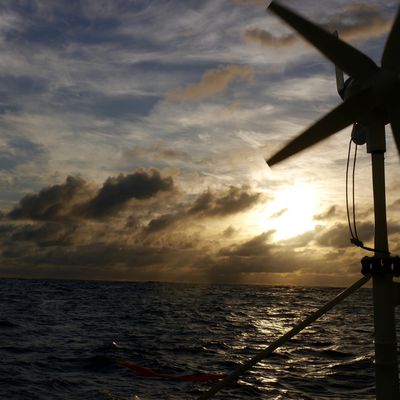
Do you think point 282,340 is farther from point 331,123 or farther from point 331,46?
point 331,46

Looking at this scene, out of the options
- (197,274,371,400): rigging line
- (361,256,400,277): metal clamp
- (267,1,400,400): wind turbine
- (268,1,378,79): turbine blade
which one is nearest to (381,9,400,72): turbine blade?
(267,1,400,400): wind turbine

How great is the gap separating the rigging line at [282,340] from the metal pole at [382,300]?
0.51 meters

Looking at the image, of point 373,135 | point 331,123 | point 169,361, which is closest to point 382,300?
point 373,135

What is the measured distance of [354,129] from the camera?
1159cm

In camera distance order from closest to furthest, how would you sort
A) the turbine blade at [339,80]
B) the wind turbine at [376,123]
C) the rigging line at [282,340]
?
the rigging line at [282,340] < the wind turbine at [376,123] < the turbine blade at [339,80]

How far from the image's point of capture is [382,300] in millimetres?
10133

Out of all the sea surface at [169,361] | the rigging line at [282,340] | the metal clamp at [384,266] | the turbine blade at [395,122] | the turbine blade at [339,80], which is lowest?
the sea surface at [169,361]

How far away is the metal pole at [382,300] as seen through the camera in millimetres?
9906

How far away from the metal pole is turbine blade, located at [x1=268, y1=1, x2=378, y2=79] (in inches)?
52.6

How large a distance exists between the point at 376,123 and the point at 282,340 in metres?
5.46

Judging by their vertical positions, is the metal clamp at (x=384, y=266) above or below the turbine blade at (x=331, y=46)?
below

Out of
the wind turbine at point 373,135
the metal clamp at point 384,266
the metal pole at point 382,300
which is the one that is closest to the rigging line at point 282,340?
Answer: the wind turbine at point 373,135

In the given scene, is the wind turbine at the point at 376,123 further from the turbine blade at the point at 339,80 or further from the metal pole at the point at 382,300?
the turbine blade at the point at 339,80

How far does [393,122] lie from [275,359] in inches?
1055
